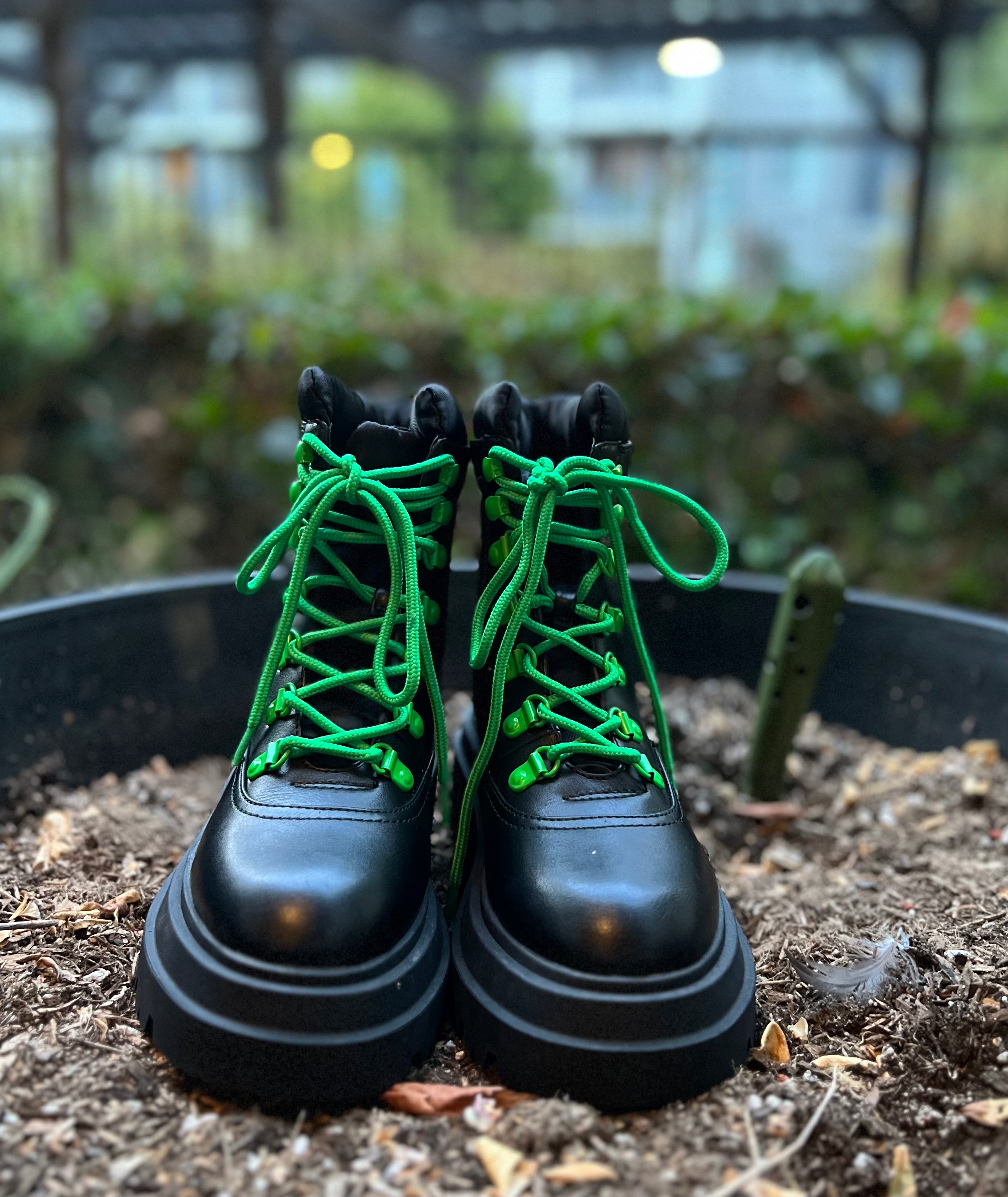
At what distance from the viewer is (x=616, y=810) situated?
35.3 inches

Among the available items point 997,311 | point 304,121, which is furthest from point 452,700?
point 304,121

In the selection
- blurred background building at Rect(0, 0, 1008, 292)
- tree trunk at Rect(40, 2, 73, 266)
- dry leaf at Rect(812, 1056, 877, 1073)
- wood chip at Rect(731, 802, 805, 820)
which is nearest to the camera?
dry leaf at Rect(812, 1056, 877, 1073)

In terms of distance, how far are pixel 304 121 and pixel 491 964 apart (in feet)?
58.7

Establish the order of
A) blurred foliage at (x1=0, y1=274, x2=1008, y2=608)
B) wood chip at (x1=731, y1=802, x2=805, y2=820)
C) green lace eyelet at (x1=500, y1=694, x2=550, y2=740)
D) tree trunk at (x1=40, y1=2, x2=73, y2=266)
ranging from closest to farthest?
1. green lace eyelet at (x1=500, y1=694, x2=550, y2=740)
2. wood chip at (x1=731, y1=802, x2=805, y2=820)
3. blurred foliage at (x1=0, y1=274, x2=1008, y2=608)
4. tree trunk at (x1=40, y1=2, x2=73, y2=266)

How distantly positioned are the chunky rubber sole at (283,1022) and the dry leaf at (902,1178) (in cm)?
37

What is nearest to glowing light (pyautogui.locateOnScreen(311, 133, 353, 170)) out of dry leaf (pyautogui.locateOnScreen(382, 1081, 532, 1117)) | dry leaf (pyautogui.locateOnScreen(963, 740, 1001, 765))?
dry leaf (pyautogui.locateOnScreen(963, 740, 1001, 765))

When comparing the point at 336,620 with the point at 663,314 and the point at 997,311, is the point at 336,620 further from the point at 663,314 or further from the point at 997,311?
the point at 997,311

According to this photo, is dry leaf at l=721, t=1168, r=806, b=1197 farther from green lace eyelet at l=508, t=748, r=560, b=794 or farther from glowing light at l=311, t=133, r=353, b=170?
glowing light at l=311, t=133, r=353, b=170

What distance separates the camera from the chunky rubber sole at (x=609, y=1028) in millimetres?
782

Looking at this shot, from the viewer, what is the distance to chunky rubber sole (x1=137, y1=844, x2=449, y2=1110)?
0.77 m

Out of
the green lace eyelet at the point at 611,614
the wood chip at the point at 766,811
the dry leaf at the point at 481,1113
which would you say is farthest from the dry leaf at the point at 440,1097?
the wood chip at the point at 766,811

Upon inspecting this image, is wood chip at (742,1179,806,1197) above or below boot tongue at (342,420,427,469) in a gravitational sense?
below

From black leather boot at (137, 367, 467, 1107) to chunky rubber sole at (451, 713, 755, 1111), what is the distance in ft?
0.22

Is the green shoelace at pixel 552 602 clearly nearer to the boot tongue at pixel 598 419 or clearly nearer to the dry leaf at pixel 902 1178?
the boot tongue at pixel 598 419
